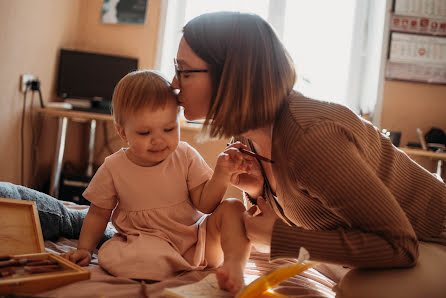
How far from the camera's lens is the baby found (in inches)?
47.4

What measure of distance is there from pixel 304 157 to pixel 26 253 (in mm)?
744

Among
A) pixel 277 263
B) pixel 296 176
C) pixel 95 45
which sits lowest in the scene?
pixel 277 263

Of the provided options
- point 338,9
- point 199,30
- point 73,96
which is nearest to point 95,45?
point 73,96

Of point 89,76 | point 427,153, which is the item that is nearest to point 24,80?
point 89,76

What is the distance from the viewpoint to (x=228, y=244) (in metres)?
1.10

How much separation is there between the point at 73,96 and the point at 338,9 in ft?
7.95

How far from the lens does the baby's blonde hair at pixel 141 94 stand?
124 centimetres

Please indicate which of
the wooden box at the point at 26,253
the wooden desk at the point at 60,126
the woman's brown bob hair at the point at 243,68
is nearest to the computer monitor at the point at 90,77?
the wooden desk at the point at 60,126

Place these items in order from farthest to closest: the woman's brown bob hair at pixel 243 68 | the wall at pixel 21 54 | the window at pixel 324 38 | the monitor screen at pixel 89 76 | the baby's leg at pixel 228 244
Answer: the window at pixel 324 38, the monitor screen at pixel 89 76, the wall at pixel 21 54, the woman's brown bob hair at pixel 243 68, the baby's leg at pixel 228 244

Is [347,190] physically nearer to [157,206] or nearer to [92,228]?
[157,206]

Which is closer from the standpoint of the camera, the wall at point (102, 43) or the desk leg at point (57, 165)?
the desk leg at point (57, 165)

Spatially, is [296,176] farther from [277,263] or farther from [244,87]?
[277,263]

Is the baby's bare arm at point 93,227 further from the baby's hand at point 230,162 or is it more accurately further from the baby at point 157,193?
the baby's hand at point 230,162

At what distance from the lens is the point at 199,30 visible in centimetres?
117
